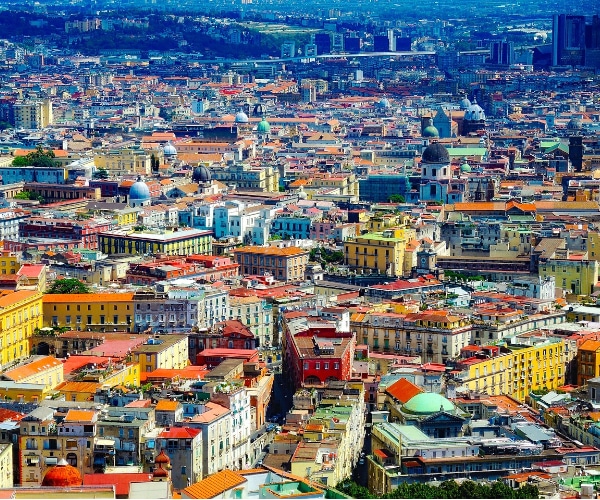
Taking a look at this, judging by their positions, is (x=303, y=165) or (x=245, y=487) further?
(x=303, y=165)

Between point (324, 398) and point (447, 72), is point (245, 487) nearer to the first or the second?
point (324, 398)

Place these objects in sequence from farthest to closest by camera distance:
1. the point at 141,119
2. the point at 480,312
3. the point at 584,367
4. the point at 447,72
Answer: the point at 447,72
the point at 141,119
the point at 480,312
the point at 584,367

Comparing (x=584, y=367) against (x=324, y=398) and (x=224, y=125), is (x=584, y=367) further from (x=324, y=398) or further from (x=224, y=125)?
(x=224, y=125)

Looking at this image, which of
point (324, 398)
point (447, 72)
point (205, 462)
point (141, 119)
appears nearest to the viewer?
point (205, 462)

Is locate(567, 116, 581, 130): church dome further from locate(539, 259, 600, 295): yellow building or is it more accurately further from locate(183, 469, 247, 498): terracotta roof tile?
locate(183, 469, 247, 498): terracotta roof tile

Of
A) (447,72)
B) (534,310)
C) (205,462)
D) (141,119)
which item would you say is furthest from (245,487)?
(447,72)

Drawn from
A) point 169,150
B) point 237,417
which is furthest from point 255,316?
point 169,150

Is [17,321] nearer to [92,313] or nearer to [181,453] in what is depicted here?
[92,313]
